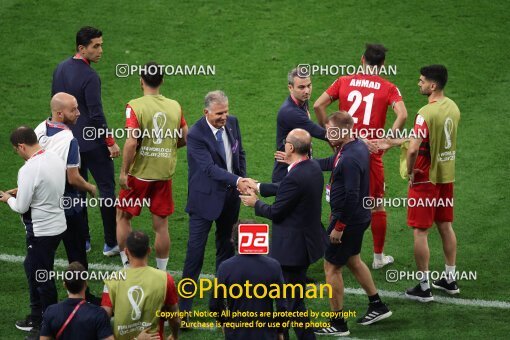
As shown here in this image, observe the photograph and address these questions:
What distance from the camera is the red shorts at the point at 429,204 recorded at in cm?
973

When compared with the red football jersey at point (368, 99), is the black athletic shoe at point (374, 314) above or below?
below

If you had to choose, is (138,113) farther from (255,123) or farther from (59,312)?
(255,123)

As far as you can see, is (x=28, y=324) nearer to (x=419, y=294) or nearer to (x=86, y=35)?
(x=86, y=35)

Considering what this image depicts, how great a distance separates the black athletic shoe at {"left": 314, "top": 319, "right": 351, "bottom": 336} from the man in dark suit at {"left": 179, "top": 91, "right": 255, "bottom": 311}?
1.21 m

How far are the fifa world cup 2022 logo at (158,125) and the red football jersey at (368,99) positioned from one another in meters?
1.89

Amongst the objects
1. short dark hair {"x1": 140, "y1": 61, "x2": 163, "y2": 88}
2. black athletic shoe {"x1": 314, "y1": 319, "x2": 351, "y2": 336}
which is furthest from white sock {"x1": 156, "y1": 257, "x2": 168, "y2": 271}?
black athletic shoe {"x1": 314, "y1": 319, "x2": 351, "y2": 336}

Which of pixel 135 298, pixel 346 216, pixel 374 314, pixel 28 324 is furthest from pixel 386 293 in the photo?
pixel 28 324

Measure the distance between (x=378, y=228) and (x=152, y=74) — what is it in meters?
2.72

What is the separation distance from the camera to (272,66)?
47.9ft

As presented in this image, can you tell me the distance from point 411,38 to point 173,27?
11.7 feet

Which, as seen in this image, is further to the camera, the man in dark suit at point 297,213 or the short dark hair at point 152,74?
the short dark hair at point 152,74

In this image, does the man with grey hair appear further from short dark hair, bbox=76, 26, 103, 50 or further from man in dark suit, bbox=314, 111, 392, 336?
short dark hair, bbox=76, 26, 103, 50

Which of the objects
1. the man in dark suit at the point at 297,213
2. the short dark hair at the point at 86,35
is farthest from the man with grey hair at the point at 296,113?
the short dark hair at the point at 86,35

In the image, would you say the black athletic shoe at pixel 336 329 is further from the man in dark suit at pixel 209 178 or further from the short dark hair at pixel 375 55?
the short dark hair at pixel 375 55
